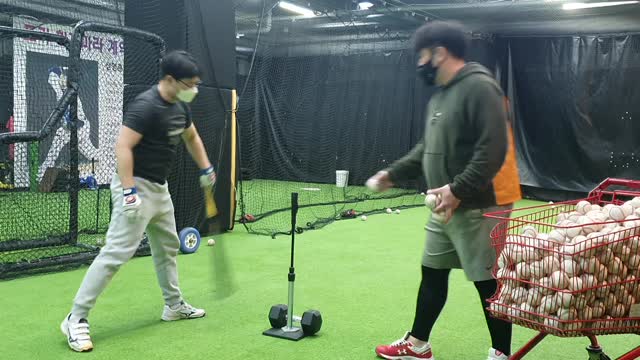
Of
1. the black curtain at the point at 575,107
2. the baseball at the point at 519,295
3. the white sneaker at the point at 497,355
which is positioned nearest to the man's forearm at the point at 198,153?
the white sneaker at the point at 497,355

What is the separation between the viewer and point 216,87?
6.24 metres

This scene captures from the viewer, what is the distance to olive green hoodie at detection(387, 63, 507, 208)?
91.4 inches

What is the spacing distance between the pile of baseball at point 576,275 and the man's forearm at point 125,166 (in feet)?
5.81

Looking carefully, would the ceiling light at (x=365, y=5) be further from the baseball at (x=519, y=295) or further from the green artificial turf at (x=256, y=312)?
the baseball at (x=519, y=295)

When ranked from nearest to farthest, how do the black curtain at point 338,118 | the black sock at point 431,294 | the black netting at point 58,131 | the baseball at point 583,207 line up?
the baseball at point 583,207, the black sock at point 431,294, the black netting at point 58,131, the black curtain at point 338,118

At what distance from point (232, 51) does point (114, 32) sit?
1.63 m

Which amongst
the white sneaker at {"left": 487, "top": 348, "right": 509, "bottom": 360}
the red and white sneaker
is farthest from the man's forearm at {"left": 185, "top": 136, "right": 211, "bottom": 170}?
the white sneaker at {"left": 487, "top": 348, "right": 509, "bottom": 360}

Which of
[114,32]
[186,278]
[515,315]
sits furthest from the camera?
[114,32]

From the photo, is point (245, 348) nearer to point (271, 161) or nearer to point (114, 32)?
point (114, 32)

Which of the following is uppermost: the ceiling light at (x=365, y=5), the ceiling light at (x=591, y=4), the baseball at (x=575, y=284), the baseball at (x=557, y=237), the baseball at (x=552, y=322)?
the ceiling light at (x=365, y=5)

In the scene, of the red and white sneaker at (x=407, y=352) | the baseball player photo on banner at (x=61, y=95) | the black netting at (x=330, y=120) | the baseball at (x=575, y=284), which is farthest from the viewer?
the black netting at (x=330, y=120)

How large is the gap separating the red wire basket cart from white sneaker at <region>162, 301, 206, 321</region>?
76.7 inches

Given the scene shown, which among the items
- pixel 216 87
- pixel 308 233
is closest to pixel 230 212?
pixel 308 233

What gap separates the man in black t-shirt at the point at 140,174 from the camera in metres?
A: 3.03
